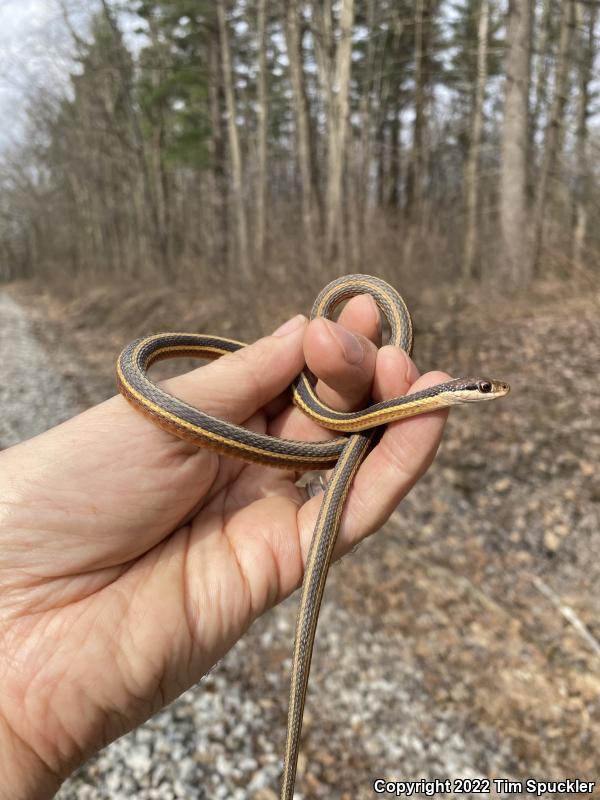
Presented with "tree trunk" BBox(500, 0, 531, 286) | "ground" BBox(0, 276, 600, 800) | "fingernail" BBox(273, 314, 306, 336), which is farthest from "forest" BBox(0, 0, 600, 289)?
"fingernail" BBox(273, 314, 306, 336)

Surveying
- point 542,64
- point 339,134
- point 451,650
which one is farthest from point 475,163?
point 451,650

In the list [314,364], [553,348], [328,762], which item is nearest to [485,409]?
[553,348]

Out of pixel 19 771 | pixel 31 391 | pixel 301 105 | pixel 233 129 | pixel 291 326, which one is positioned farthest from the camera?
pixel 233 129

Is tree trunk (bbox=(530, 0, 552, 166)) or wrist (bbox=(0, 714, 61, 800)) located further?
tree trunk (bbox=(530, 0, 552, 166))

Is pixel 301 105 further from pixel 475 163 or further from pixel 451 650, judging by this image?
pixel 451 650

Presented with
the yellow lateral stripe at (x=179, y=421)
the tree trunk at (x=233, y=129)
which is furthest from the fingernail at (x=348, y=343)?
the tree trunk at (x=233, y=129)

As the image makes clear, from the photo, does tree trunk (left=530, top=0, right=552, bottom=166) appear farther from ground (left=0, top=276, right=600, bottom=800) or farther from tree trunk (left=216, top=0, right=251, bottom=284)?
ground (left=0, top=276, right=600, bottom=800)

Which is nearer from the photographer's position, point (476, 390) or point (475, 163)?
point (476, 390)
